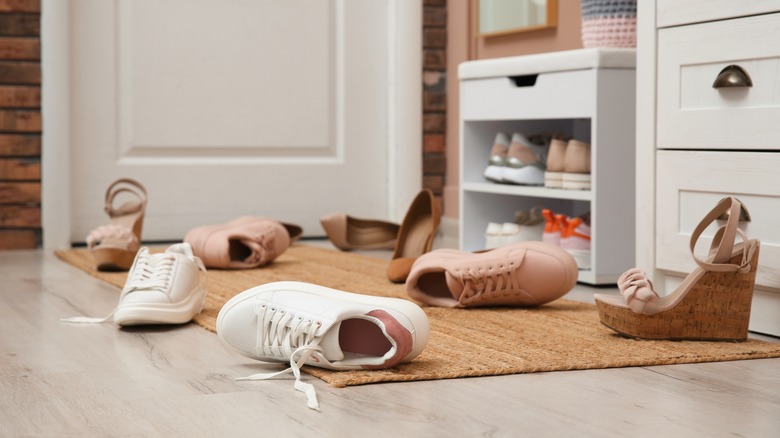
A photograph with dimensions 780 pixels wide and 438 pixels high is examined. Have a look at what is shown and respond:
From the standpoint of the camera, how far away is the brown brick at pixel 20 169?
3.23 m

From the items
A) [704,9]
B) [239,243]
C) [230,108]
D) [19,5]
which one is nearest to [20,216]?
[19,5]

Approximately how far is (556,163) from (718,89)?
0.73 meters

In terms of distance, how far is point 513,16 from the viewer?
10.7ft

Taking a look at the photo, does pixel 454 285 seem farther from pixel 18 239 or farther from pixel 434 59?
pixel 434 59

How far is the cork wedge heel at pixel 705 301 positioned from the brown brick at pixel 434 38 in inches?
86.8

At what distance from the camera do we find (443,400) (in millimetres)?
1297

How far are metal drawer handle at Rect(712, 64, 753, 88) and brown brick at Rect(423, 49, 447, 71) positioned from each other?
2.01 meters

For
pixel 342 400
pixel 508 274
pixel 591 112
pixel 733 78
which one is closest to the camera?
pixel 342 400

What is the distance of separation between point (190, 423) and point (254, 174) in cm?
244

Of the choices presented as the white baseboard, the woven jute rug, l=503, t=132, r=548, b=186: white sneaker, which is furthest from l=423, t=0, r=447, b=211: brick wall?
the woven jute rug

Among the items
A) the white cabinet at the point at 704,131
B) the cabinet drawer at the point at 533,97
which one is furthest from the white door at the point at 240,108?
the white cabinet at the point at 704,131

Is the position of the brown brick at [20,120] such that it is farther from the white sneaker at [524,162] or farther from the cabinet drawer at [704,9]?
the cabinet drawer at [704,9]

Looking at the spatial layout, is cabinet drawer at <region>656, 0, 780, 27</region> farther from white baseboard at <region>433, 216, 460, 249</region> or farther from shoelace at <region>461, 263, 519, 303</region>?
white baseboard at <region>433, 216, 460, 249</region>

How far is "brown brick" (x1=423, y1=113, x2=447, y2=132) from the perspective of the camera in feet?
12.5
